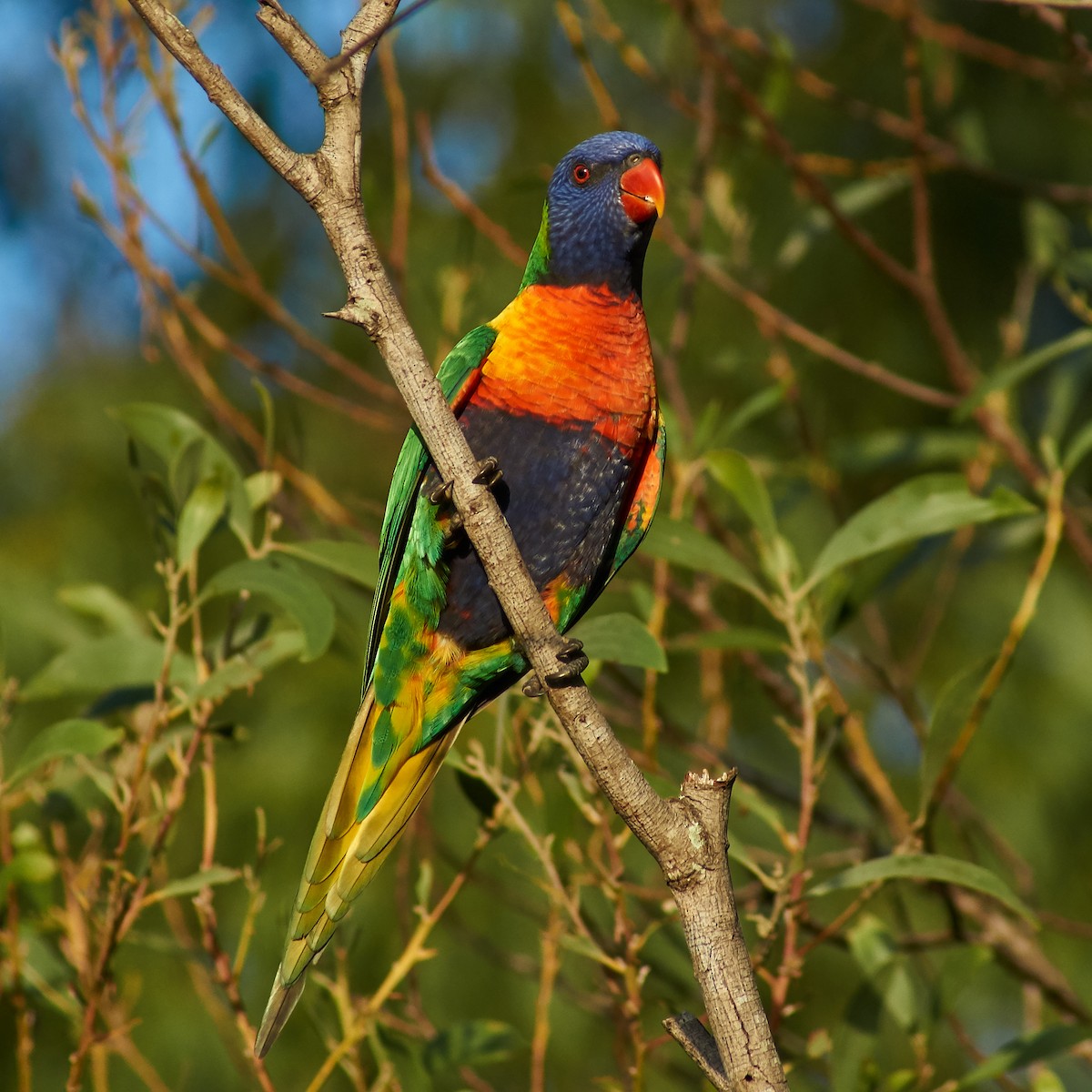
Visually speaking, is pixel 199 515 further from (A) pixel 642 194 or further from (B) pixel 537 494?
(A) pixel 642 194

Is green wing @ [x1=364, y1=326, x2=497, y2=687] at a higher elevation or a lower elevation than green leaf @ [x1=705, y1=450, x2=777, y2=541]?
higher

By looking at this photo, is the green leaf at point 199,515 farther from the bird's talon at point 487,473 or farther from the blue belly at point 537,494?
the bird's talon at point 487,473

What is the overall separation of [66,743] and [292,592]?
470 millimetres

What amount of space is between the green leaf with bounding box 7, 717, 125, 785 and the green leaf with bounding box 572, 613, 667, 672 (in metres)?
0.85

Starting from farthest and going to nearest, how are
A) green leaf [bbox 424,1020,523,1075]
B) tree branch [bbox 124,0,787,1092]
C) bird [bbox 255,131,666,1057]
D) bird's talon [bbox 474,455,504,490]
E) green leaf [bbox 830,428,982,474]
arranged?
green leaf [bbox 830,428,982,474] → bird [bbox 255,131,666,1057] → green leaf [bbox 424,1020,523,1075] → bird's talon [bbox 474,455,504,490] → tree branch [bbox 124,0,787,1092]

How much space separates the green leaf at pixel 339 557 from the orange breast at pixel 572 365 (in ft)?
1.28

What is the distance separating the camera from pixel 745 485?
7.62 ft

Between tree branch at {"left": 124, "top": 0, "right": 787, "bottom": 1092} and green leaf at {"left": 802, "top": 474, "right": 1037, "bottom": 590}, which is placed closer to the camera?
tree branch at {"left": 124, "top": 0, "right": 787, "bottom": 1092}

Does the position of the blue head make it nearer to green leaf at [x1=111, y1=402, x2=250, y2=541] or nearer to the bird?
the bird

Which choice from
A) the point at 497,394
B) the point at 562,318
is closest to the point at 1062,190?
the point at 562,318

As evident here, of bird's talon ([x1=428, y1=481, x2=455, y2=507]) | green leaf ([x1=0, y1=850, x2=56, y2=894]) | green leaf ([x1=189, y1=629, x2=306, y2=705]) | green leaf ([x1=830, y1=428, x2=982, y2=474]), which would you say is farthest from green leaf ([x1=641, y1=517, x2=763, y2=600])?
green leaf ([x1=0, y1=850, x2=56, y2=894])

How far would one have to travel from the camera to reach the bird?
7.34 ft

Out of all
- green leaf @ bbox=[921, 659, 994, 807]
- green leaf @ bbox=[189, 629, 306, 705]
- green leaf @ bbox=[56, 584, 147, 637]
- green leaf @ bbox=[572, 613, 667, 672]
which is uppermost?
green leaf @ bbox=[56, 584, 147, 637]

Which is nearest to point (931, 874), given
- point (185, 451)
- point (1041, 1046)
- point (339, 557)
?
point (1041, 1046)
